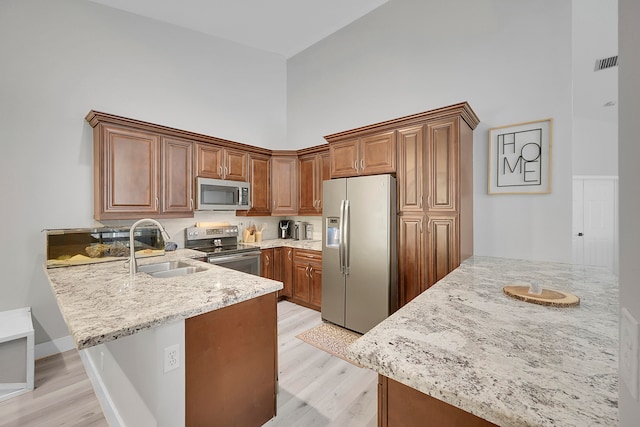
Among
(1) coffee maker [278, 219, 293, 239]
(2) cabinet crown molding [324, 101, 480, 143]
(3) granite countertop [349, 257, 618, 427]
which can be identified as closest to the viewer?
(3) granite countertop [349, 257, 618, 427]

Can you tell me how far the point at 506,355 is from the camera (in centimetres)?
89

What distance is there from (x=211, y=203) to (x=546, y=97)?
3814mm

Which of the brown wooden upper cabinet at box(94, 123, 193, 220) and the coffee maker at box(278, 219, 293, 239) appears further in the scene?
the coffee maker at box(278, 219, 293, 239)

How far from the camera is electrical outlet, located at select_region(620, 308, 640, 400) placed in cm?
45

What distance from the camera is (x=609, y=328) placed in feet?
3.59

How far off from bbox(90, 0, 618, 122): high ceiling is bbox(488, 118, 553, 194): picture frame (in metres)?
1.08

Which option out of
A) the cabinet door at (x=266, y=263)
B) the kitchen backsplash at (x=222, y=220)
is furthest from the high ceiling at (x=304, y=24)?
the cabinet door at (x=266, y=263)

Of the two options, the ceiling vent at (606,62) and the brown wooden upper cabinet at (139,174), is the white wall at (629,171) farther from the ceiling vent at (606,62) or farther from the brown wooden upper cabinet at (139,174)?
the ceiling vent at (606,62)

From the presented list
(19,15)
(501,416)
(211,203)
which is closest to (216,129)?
(211,203)

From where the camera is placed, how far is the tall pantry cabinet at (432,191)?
2.51 m

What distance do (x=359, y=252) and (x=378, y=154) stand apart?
1.11 metres

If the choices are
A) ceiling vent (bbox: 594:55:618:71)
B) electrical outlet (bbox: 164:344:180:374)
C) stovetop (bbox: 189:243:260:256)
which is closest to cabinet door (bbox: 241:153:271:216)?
stovetop (bbox: 189:243:260:256)

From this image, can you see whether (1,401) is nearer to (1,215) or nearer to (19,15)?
(1,215)

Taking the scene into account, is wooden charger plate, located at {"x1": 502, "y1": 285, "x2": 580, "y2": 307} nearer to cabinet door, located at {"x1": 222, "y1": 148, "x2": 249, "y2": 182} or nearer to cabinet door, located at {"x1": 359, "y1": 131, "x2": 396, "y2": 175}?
cabinet door, located at {"x1": 359, "y1": 131, "x2": 396, "y2": 175}
